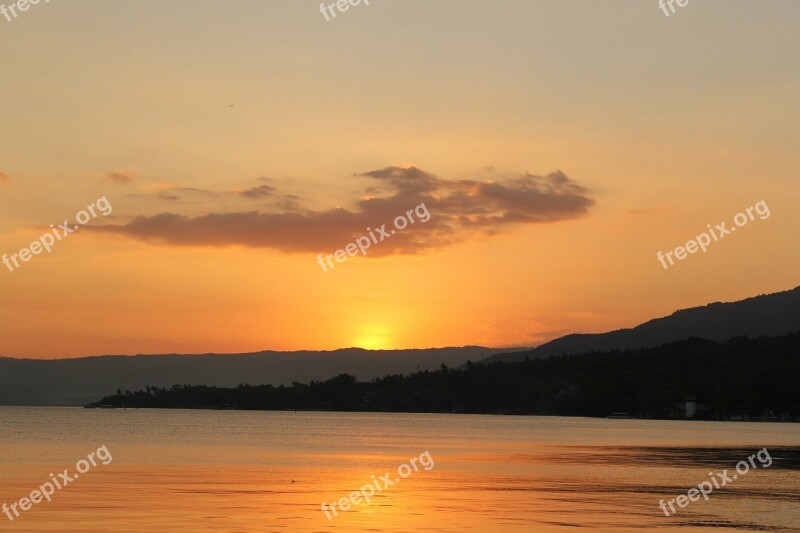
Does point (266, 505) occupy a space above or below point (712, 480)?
above

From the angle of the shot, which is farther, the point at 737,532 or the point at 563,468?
the point at 563,468

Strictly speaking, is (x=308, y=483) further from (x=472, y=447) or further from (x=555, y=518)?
(x=472, y=447)

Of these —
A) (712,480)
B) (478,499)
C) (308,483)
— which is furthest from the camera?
(712,480)

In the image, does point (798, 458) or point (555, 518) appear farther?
point (798, 458)

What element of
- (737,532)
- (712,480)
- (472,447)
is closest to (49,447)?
(472,447)

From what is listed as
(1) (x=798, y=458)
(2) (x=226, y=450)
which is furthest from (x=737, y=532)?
(2) (x=226, y=450)

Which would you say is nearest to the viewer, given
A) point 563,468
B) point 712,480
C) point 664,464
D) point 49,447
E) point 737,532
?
point 737,532

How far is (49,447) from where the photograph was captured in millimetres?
115312

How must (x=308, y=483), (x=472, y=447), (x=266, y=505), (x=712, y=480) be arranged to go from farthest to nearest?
(x=472, y=447)
(x=712, y=480)
(x=308, y=483)
(x=266, y=505)

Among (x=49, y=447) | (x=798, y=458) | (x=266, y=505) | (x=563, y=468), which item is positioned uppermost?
(x=49, y=447)

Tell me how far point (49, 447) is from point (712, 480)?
227ft

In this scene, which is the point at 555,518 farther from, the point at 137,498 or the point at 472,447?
the point at 472,447

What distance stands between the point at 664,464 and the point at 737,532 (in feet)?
165

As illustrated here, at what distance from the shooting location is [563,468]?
90.1 meters
